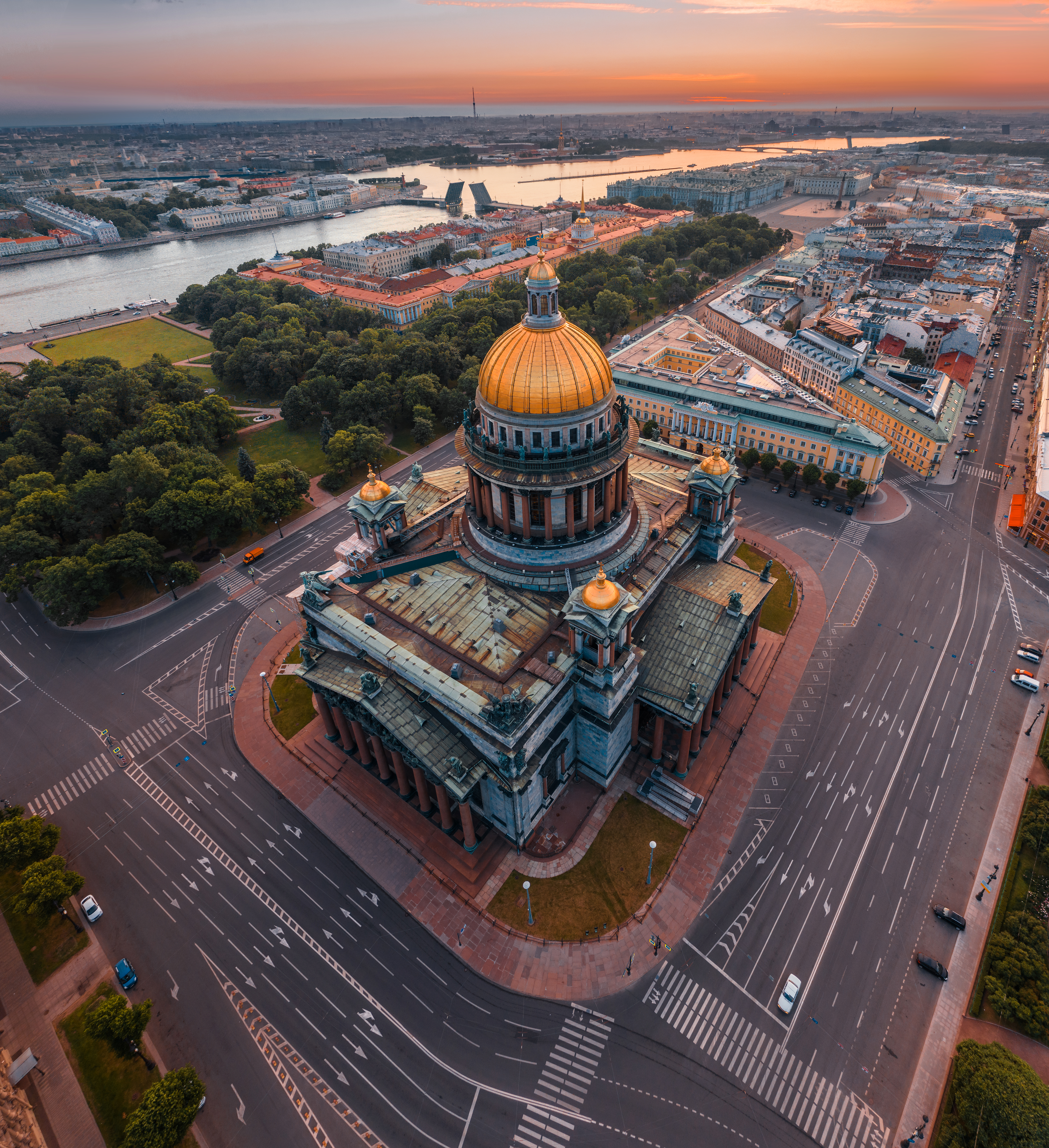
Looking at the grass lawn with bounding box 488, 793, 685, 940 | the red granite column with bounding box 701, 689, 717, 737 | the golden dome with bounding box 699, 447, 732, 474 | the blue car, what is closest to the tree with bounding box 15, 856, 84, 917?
the blue car

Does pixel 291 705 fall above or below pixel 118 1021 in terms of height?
below

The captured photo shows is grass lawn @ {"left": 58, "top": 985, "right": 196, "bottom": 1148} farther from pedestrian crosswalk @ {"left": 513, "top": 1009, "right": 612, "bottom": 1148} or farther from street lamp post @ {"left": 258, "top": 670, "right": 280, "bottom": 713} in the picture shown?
street lamp post @ {"left": 258, "top": 670, "right": 280, "bottom": 713}

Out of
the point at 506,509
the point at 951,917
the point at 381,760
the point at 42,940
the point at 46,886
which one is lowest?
the point at 42,940

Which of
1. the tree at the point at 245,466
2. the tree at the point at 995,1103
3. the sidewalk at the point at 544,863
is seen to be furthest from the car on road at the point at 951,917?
the tree at the point at 245,466

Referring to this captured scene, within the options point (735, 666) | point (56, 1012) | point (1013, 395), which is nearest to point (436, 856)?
point (56, 1012)

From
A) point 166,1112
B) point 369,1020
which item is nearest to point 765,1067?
point 369,1020

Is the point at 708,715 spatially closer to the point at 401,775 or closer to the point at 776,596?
the point at 776,596
